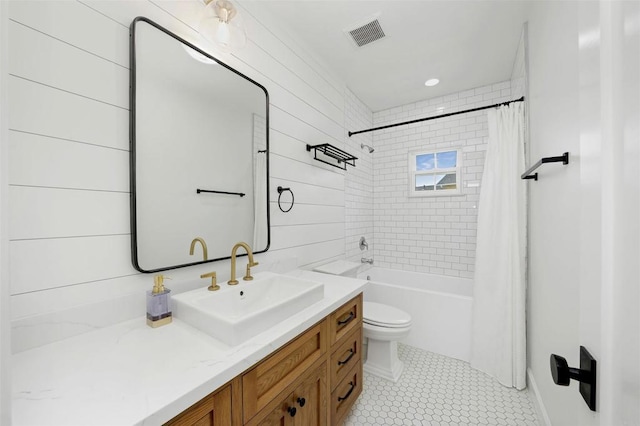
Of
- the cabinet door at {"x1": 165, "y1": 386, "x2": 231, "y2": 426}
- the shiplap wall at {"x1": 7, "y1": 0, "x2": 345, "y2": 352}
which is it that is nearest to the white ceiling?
the shiplap wall at {"x1": 7, "y1": 0, "x2": 345, "y2": 352}

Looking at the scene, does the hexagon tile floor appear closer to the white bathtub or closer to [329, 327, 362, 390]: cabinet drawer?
the white bathtub

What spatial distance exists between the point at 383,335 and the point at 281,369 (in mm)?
1243

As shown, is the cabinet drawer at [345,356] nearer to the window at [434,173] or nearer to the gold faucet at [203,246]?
the gold faucet at [203,246]

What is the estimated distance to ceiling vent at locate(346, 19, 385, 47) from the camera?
1.93 meters

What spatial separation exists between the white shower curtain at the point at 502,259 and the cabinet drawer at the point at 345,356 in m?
1.22

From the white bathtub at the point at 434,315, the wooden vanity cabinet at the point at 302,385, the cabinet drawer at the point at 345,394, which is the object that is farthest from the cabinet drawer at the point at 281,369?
the white bathtub at the point at 434,315

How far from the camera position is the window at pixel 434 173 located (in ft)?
10.0

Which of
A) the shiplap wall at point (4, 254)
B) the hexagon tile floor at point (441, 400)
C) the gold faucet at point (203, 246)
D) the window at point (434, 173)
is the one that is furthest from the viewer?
the window at point (434, 173)

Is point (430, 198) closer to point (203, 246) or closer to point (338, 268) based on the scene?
point (338, 268)

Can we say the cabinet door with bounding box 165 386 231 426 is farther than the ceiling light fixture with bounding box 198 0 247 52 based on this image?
No

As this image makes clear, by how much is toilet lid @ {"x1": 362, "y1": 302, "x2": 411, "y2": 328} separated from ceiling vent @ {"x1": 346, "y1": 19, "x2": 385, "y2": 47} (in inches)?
89.6

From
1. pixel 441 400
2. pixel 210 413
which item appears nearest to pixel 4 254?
pixel 210 413

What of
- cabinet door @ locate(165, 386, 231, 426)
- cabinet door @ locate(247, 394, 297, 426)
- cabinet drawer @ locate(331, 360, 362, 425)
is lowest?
cabinet drawer @ locate(331, 360, 362, 425)

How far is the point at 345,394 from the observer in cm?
150
